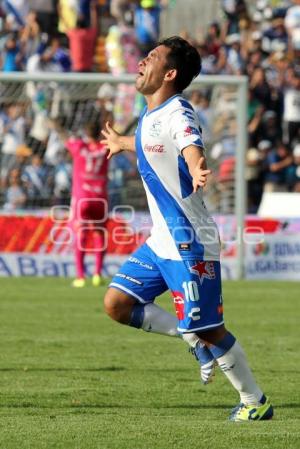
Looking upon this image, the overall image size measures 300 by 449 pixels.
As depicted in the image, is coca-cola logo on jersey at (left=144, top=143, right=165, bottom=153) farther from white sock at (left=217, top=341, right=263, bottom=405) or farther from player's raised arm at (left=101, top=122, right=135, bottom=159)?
white sock at (left=217, top=341, right=263, bottom=405)

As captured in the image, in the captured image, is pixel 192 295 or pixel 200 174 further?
pixel 192 295

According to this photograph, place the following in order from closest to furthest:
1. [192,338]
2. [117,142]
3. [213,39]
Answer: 1. [192,338]
2. [117,142]
3. [213,39]

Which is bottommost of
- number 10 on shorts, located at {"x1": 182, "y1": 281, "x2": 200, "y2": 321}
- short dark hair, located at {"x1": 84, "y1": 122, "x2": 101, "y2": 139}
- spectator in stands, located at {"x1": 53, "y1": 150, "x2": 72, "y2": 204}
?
spectator in stands, located at {"x1": 53, "y1": 150, "x2": 72, "y2": 204}

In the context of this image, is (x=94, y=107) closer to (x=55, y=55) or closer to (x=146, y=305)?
(x=55, y=55)

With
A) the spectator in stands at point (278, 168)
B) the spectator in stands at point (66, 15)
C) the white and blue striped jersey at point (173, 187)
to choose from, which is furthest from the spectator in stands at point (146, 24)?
the white and blue striped jersey at point (173, 187)

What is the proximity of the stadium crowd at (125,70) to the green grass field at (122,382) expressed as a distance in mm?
4858

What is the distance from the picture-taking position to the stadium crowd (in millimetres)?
21203

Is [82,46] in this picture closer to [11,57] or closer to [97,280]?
[11,57]

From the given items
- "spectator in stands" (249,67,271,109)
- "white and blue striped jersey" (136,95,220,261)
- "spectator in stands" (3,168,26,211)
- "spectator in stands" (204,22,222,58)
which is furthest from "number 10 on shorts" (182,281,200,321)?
"spectator in stands" (204,22,222,58)

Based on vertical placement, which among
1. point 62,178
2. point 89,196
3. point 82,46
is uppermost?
point 82,46

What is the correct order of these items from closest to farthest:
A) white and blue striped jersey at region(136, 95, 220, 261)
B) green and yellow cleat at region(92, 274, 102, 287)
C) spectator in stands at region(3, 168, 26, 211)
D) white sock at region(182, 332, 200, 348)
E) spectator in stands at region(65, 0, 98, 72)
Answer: white and blue striped jersey at region(136, 95, 220, 261)
white sock at region(182, 332, 200, 348)
green and yellow cleat at region(92, 274, 102, 287)
spectator in stands at region(3, 168, 26, 211)
spectator in stands at region(65, 0, 98, 72)

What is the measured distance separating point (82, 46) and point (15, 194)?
5166mm

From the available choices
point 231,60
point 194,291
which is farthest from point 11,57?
point 194,291

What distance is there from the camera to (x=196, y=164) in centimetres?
705
